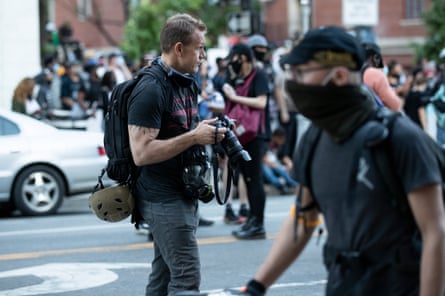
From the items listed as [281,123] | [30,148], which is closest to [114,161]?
[30,148]

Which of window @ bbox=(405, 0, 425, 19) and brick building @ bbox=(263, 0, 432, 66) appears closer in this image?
brick building @ bbox=(263, 0, 432, 66)

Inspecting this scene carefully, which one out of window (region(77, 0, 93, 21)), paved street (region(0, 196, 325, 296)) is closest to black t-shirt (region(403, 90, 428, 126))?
paved street (region(0, 196, 325, 296))

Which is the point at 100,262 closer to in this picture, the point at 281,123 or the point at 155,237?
the point at 155,237

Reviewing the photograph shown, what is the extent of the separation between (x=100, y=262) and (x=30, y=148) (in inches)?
170

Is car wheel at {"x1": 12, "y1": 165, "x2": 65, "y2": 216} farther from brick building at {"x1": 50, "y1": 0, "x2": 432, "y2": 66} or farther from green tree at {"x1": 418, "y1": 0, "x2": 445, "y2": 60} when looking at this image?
green tree at {"x1": 418, "y1": 0, "x2": 445, "y2": 60}

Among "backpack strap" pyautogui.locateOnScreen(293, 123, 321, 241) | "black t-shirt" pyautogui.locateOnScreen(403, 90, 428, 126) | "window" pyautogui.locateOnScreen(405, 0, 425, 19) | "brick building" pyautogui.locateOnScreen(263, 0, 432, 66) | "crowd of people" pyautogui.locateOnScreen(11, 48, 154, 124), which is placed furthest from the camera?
"window" pyautogui.locateOnScreen(405, 0, 425, 19)

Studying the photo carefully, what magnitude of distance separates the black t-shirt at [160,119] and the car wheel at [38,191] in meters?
7.71

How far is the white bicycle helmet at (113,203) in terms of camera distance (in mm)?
5367

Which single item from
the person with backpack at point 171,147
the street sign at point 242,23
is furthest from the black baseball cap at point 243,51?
the street sign at point 242,23

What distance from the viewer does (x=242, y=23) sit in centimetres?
2164

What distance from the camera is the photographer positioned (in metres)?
9.97

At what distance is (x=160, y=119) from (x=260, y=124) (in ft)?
16.8

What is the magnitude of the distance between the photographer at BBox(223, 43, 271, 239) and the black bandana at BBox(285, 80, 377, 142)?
6262 millimetres

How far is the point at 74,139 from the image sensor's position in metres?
13.1
